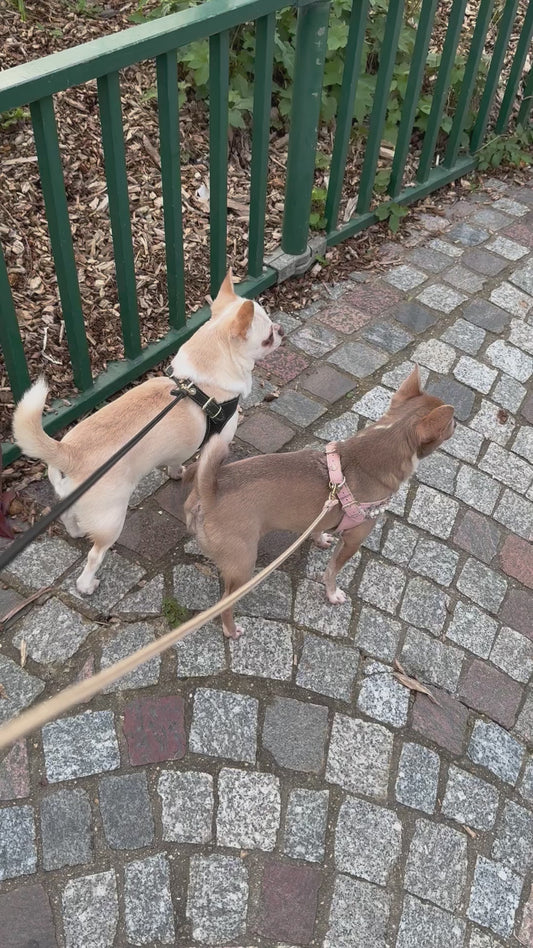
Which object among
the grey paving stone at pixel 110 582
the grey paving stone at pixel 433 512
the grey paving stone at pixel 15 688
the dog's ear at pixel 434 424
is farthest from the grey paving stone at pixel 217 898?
the grey paving stone at pixel 433 512

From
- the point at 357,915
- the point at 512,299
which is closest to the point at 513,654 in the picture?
the point at 357,915

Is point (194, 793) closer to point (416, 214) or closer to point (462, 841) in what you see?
point (462, 841)

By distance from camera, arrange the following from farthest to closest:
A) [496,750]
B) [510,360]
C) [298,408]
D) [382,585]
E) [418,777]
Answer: [510,360], [298,408], [382,585], [496,750], [418,777]

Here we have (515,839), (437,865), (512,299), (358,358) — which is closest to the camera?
(437,865)

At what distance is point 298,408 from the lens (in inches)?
181

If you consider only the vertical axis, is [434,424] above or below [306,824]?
above

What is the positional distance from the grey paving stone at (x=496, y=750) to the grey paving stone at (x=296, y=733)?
68 cm

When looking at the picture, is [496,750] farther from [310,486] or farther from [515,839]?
[310,486]

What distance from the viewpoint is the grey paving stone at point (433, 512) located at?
13.2 feet

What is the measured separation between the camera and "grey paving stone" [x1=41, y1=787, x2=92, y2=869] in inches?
110

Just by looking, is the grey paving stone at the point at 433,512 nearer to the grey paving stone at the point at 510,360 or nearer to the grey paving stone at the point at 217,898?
the grey paving stone at the point at 510,360

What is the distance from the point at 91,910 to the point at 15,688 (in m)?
0.97

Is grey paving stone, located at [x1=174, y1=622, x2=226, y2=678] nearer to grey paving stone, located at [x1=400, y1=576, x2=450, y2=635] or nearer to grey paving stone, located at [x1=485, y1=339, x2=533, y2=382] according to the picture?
grey paving stone, located at [x1=400, y1=576, x2=450, y2=635]

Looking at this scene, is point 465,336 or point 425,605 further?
point 465,336
